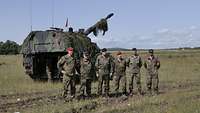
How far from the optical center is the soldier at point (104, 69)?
17.4 metres

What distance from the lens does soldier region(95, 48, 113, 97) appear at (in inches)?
686

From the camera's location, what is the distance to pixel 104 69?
57.2 feet

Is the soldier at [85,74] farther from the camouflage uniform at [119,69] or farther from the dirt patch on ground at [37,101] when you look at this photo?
the camouflage uniform at [119,69]

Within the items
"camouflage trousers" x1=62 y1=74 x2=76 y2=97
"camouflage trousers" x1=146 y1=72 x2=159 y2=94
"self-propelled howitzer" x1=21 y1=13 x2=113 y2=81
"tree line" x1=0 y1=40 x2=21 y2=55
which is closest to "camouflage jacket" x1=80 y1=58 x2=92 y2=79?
"camouflage trousers" x1=62 y1=74 x2=76 y2=97

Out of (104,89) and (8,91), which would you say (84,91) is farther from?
(8,91)

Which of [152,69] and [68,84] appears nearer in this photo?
[68,84]

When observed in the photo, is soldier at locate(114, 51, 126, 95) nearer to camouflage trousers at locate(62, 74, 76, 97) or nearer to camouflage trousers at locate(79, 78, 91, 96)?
camouflage trousers at locate(79, 78, 91, 96)

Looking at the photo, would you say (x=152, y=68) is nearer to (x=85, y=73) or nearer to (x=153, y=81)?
(x=153, y=81)

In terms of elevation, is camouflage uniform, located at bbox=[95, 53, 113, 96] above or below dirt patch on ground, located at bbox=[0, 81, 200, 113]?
above

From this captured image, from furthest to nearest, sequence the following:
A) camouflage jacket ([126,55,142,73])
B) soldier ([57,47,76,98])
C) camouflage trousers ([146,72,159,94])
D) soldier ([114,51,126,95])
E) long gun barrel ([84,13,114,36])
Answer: long gun barrel ([84,13,114,36])
camouflage trousers ([146,72,159,94])
camouflage jacket ([126,55,142,73])
soldier ([114,51,126,95])
soldier ([57,47,76,98])

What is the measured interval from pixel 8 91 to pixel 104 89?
4.63 meters

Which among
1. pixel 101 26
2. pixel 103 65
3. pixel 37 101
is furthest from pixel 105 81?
pixel 101 26

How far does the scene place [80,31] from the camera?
27.4m

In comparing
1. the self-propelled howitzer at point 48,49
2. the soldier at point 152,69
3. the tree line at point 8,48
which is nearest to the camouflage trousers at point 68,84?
the soldier at point 152,69
